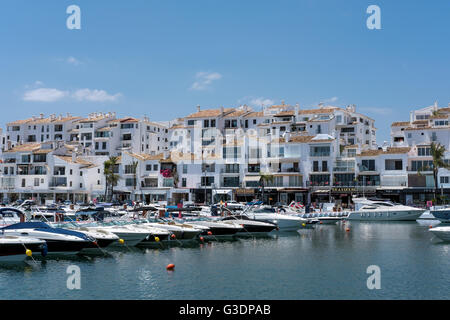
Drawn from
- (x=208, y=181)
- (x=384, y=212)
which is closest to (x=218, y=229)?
(x=384, y=212)

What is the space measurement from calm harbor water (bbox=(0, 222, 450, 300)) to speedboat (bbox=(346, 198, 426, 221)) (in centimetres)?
2573

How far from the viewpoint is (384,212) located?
6694 centimetres

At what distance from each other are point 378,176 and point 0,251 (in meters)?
67.3

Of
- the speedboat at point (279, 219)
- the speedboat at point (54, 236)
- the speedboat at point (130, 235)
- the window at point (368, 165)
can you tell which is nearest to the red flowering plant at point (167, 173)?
the window at point (368, 165)

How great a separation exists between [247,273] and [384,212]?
4411 centimetres

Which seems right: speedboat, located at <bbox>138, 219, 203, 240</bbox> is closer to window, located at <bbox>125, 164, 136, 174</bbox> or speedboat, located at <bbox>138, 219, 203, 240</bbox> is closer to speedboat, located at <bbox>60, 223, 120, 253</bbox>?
speedboat, located at <bbox>60, 223, 120, 253</bbox>

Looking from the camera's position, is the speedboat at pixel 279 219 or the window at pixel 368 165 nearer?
the speedboat at pixel 279 219

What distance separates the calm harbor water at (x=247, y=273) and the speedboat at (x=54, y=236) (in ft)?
2.75

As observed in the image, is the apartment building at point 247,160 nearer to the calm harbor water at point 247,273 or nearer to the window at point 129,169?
the window at point 129,169

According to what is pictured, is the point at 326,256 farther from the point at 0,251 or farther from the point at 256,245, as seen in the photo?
the point at 0,251

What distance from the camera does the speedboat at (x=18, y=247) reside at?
29000mm

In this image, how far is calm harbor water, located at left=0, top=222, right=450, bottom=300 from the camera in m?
23.4
